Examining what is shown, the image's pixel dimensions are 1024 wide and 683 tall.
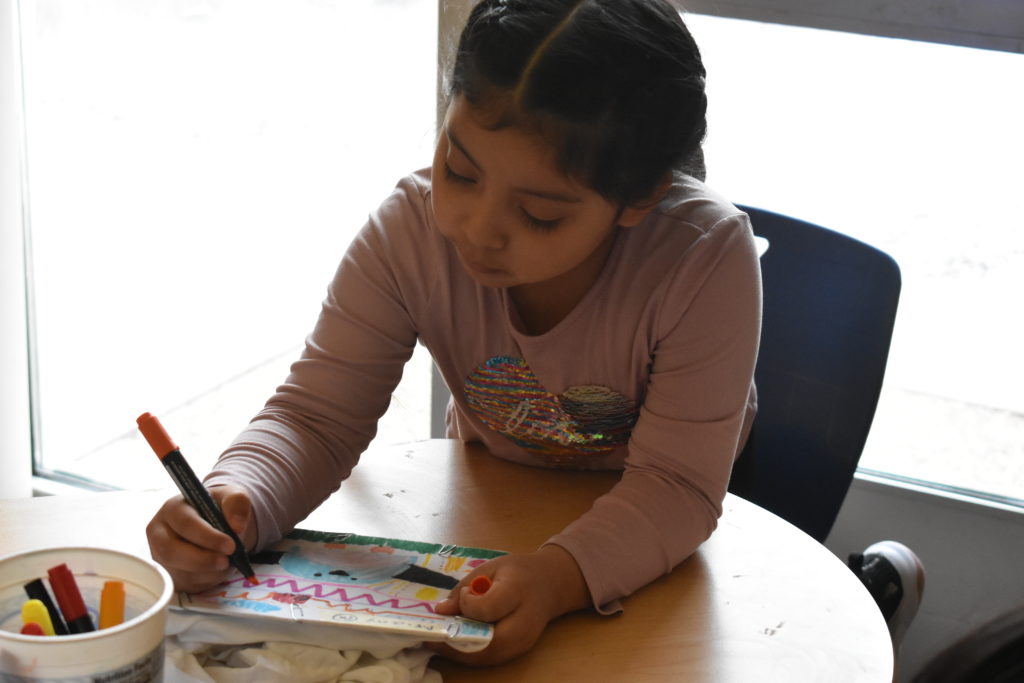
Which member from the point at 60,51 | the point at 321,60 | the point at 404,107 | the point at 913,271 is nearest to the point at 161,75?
the point at 60,51

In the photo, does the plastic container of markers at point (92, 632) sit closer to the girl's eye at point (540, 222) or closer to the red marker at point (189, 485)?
the red marker at point (189, 485)

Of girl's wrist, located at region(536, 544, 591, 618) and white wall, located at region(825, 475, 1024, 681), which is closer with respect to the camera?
girl's wrist, located at region(536, 544, 591, 618)

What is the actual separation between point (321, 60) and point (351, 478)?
1072mm

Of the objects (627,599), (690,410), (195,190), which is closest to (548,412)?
(690,410)

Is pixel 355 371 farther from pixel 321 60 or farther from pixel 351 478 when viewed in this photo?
pixel 321 60

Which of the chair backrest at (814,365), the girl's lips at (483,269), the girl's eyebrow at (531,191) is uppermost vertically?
the girl's eyebrow at (531,191)

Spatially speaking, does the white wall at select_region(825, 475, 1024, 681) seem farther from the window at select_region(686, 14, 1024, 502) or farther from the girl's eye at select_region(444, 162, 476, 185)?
the girl's eye at select_region(444, 162, 476, 185)

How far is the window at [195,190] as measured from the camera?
1899 mm

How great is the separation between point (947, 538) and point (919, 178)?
0.56 metres

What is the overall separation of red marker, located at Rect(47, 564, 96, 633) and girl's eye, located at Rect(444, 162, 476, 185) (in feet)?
1.49

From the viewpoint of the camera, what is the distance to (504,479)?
3.50 feet

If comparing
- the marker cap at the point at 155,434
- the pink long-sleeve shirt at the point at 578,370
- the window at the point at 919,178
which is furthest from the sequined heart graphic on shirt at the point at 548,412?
the window at the point at 919,178

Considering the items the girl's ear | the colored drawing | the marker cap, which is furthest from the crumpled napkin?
the girl's ear

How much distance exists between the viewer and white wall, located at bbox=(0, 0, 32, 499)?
1.96 metres
